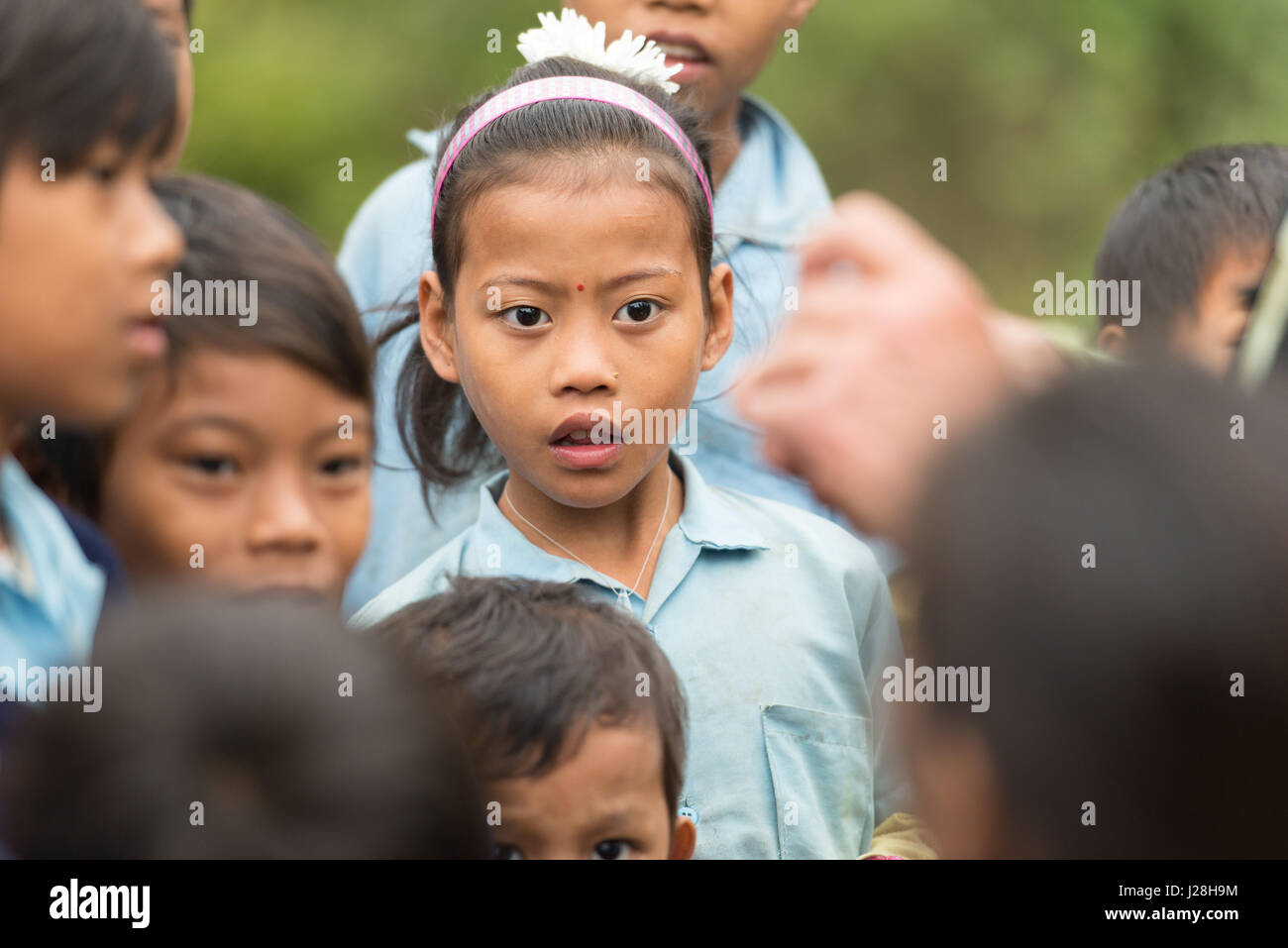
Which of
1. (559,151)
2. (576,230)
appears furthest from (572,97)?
(576,230)

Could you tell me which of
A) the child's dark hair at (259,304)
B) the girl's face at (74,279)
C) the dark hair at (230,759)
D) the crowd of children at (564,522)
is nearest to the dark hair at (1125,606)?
the crowd of children at (564,522)

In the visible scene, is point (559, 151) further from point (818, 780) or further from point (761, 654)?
point (818, 780)

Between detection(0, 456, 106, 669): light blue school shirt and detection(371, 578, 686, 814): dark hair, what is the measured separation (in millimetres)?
331

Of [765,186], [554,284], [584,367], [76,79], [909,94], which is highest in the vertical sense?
[909,94]

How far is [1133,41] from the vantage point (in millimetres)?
6055

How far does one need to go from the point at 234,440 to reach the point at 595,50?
82 centimetres

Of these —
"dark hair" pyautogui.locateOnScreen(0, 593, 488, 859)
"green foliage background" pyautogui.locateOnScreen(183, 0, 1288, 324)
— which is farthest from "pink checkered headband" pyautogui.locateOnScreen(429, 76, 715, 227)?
"green foliage background" pyautogui.locateOnScreen(183, 0, 1288, 324)

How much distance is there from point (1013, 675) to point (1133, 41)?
5.54 metres

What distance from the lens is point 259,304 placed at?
75.1 inches

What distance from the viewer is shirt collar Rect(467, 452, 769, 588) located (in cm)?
205

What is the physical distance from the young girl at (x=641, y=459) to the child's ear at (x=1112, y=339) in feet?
1.84

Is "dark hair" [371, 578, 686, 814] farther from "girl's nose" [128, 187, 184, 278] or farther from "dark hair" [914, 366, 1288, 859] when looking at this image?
"dark hair" [914, 366, 1288, 859]

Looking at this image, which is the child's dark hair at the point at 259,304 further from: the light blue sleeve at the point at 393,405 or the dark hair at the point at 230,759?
the dark hair at the point at 230,759

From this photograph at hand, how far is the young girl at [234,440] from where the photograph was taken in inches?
72.8
